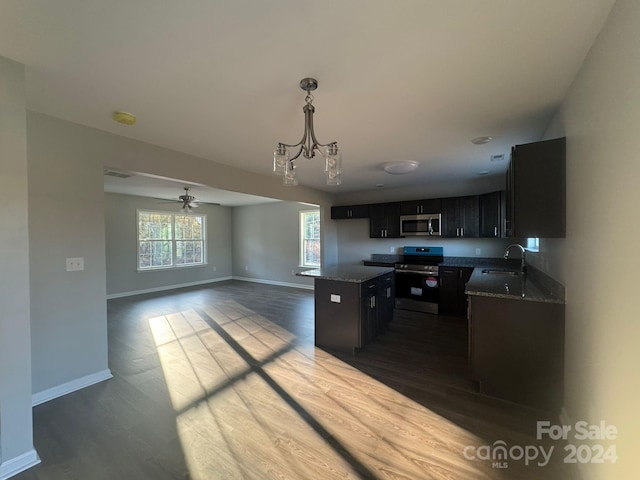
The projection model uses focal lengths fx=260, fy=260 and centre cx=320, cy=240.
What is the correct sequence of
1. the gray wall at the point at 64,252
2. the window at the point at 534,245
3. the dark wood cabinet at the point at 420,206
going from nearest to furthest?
the gray wall at the point at 64,252 < the window at the point at 534,245 < the dark wood cabinet at the point at 420,206

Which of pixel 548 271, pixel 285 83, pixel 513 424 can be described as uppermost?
pixel 285 83

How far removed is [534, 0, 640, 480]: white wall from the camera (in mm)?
1044

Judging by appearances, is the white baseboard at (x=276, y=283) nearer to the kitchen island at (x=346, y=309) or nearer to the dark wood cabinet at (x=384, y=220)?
the dark wood cabinet at (x=384, y=220)

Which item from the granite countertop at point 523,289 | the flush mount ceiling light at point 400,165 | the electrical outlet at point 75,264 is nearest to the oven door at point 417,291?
the granite countertop at point 523,289

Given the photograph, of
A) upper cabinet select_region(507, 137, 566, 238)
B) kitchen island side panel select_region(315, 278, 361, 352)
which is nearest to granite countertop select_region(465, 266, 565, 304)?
upper cabinet select_region(507, 137, 566, 238)

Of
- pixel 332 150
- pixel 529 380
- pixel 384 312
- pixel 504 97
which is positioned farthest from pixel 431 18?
pixel 384 312

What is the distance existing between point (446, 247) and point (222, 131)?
4480mm

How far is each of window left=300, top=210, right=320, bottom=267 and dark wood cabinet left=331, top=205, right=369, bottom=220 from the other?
3.34 feet

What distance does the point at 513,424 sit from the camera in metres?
1.96

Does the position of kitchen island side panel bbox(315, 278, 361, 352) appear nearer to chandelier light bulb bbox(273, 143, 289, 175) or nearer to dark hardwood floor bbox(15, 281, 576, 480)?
dark hardwood floor bbox(15, 281, 576, 480)

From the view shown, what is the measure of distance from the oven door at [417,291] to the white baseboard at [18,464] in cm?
473

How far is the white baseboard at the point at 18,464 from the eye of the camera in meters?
1.56

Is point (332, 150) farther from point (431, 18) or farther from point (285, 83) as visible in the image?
point (431, 18)

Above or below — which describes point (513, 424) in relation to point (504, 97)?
below
